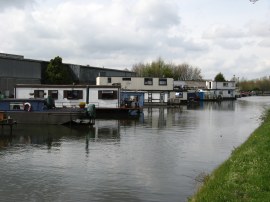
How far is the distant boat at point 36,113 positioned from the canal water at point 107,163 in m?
1.99

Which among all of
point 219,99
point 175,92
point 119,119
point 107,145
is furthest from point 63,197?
point 219,99

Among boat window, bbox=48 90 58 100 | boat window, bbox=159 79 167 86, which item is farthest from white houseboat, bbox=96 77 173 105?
boat window, bbox=48 90 58 100

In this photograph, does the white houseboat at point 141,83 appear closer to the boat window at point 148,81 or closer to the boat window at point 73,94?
the boat window at point 148,81

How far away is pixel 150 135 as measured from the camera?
25938 millimetres

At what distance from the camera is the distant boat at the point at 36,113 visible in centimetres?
2981

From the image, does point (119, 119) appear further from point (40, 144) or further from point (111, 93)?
point (40, 144)

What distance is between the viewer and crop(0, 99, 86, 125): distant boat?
29812mm

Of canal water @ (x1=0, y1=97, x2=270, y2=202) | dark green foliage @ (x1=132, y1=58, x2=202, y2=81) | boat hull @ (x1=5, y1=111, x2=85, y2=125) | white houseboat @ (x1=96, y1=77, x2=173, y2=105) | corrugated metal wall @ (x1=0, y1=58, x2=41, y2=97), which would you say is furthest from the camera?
dark green foliage @ (x1=132, y1=58, x2=202, y2=81)

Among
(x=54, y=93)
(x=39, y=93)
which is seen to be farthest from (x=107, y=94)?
(x=39, y=93)

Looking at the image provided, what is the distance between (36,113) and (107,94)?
10.7 meters

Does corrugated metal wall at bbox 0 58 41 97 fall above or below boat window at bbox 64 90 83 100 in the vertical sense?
above

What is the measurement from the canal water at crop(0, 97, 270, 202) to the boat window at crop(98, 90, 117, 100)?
38.6ft

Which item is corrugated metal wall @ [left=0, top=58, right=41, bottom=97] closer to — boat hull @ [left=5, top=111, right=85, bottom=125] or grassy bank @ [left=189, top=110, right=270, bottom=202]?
boat hull @ [left=5, top=111, right=85, bottom=125]

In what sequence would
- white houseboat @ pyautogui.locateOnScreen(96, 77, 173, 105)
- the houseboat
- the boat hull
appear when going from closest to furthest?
the boat hull
the houseboat
white houseboat @ pyautogui.locateOnScreen(96, 77, 173, 105)
